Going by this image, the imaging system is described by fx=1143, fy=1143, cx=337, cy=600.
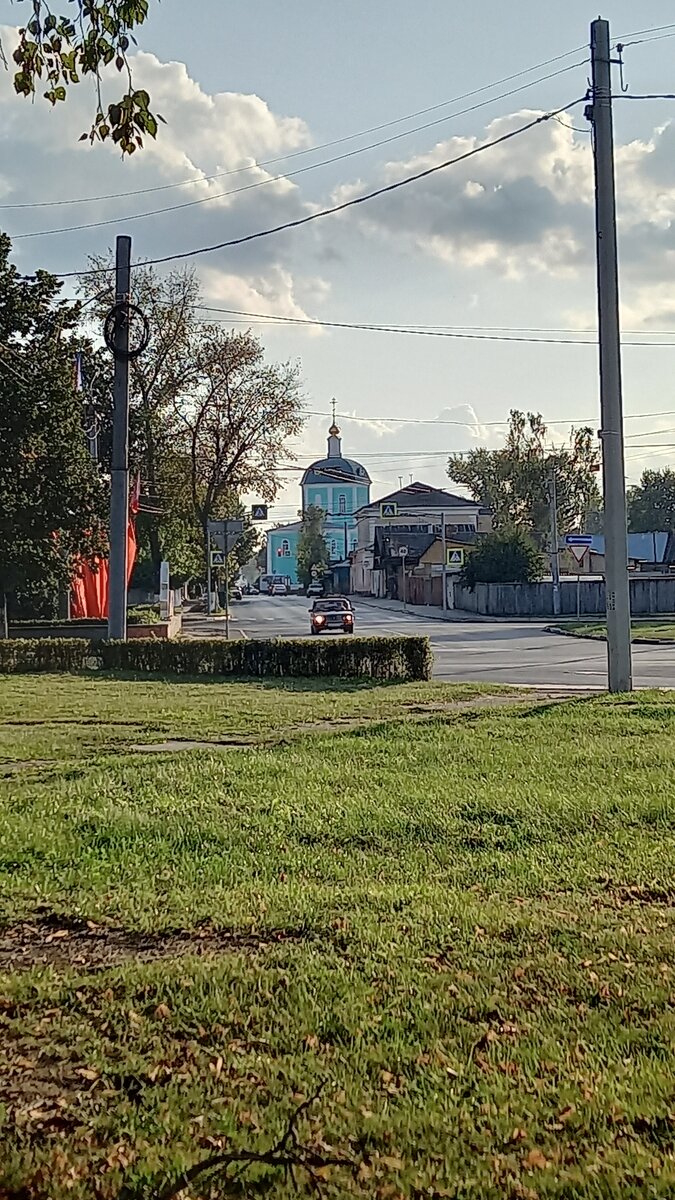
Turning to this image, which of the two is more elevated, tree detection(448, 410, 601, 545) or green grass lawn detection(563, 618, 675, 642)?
tree detection(448, 410, 601, 545)

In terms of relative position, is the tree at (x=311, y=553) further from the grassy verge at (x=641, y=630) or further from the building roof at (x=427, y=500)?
the grassy verge at (x=641, y=630)

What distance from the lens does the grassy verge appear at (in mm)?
37344

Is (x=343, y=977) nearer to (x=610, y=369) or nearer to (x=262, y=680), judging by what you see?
(x=610, y=369)

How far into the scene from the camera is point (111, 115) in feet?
18.6

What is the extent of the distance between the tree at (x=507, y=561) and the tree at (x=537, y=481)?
3250 cm

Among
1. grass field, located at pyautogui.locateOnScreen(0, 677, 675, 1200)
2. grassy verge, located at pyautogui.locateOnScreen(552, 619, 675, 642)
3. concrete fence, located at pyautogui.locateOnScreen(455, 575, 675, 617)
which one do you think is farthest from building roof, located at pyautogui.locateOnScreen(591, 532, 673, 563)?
grass field, located at pyautogui.locateOnScreen(0, 677, 675, 1200)

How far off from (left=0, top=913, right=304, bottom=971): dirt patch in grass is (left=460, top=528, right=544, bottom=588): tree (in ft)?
190

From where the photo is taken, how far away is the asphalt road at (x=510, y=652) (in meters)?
23.0

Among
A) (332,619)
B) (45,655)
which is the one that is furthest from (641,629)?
(45,655)

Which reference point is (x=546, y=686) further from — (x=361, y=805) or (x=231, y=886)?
(x=231, y=886)

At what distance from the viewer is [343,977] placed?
15.3 feet

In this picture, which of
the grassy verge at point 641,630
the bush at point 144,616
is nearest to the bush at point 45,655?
the bush at point 144,616

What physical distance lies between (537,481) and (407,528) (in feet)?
43.5

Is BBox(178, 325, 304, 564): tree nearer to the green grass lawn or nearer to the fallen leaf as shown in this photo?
the green grass lawn
